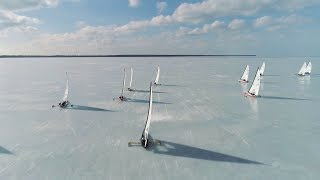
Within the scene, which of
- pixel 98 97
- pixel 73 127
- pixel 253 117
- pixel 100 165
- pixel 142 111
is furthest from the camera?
pixel 98 97

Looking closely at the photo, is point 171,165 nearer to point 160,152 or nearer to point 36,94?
point 160,152

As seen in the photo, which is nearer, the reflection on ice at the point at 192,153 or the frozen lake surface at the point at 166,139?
the frozen lake surface at the point at 166,139

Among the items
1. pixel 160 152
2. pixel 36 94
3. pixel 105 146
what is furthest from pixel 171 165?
pixel 36 94

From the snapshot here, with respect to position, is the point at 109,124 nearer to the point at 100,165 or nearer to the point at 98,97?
the point at 100,165

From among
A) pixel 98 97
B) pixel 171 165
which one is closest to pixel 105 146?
pixel 171 165

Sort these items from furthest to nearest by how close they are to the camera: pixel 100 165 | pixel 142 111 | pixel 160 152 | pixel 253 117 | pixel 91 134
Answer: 1. pixel 142 111
2. pixel 253 117
3. pixel 91 134
4. pixel 160 152
5. pixel 100 165

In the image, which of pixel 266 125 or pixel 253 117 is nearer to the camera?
pixel 266 125

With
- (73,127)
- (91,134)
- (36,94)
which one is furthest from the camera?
(36,94)

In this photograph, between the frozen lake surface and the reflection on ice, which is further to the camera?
the reflection on ice

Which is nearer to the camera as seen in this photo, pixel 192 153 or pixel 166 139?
pixel 192 153
